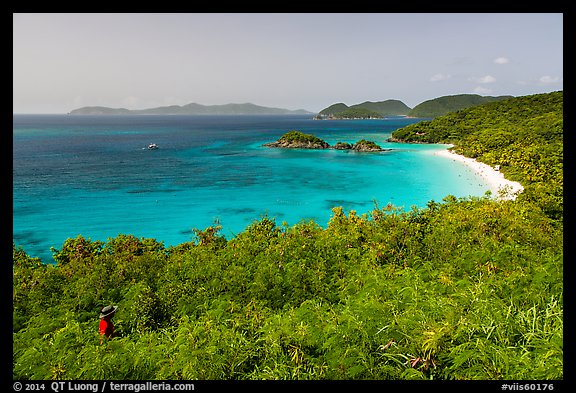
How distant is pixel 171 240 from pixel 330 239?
1428 centimetres

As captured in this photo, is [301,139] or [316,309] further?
[301,139]

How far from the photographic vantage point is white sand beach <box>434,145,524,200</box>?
22517mm

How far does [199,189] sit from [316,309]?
2723 centimetres

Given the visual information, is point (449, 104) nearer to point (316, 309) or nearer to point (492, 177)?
point (492, 177)

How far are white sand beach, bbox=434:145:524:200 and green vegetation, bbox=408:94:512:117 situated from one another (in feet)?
312

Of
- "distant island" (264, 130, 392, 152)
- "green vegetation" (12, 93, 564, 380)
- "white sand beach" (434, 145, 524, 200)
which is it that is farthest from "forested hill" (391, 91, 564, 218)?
"distant island" (264, 130, 392, 152)

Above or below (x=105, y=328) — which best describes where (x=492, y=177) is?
below

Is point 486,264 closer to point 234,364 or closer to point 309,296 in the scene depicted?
point 309,296

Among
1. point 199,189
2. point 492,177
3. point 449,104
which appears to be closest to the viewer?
point 492,177

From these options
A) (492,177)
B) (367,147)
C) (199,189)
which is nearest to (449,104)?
(367,147)

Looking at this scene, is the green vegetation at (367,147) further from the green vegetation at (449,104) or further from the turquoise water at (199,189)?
the green vegetation at (449,104)

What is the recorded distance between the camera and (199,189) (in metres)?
29.3

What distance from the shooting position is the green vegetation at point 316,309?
2311 millimetres

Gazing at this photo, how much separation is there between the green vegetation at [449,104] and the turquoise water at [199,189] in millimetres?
100202
